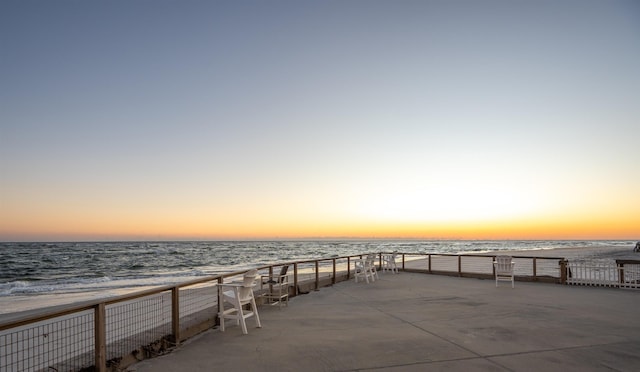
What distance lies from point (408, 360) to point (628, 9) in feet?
40.5

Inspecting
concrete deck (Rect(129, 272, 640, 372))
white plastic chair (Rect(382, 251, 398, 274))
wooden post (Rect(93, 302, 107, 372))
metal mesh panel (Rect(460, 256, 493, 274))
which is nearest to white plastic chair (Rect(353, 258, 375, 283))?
white plastic chair (Rect(382, 251, 398, 274))

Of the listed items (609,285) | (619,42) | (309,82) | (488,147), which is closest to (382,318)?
(609,285)

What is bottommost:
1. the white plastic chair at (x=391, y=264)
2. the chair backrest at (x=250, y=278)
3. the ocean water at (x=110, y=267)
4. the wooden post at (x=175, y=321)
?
the ocean water at (x=110, y=267)

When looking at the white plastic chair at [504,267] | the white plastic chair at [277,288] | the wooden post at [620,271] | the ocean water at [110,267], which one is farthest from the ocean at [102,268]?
the wooden post at [620,271]

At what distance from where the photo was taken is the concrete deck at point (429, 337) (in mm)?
4348

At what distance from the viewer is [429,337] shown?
5531 mm

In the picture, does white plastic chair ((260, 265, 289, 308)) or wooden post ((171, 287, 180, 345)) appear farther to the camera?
white plastic chair ((260, 265, 289, 308))

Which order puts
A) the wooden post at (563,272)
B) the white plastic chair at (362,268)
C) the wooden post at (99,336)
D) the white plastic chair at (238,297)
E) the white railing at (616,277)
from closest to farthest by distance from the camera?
the wooden post at (99,336) < the white plastic chair at (238,297) < the white railing at (616,277) < the wooden post at (563,272) < the white plastic chair at (362,268)

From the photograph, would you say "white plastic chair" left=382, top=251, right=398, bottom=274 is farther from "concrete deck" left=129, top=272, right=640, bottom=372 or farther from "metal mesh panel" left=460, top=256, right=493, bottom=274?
"concrete deck" left=129, top=272, right=640, bottom=372

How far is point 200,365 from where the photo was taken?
4410 millimetres

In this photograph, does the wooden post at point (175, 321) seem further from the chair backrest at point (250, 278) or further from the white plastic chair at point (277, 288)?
the white plastic chair at point (277, 288)

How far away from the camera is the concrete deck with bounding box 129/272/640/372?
4.35m

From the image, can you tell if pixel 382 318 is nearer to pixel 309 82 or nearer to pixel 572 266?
pixel 572 266

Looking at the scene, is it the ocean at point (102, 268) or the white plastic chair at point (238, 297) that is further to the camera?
the ocean at point (102, 268)
